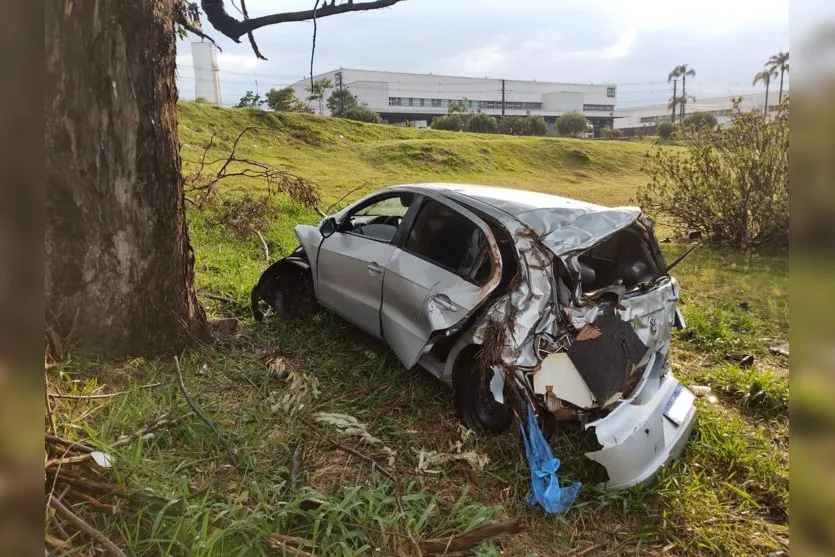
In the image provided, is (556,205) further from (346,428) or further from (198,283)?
(198,283)

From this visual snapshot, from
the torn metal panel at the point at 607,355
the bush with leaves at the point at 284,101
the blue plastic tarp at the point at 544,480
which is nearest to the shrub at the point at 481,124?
the bush with leaves at the point at 284,101

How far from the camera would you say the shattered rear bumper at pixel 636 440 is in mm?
3098

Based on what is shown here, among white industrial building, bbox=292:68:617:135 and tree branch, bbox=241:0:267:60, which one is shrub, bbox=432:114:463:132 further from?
tree branch, bbox=241:0:267:60

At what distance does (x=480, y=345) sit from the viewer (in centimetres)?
356

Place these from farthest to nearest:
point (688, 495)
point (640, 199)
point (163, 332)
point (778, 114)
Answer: point (640, 199)
point (778, 114)
point (163, 332)
point (688, 495)

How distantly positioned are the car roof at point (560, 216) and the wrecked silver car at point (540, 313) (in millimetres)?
12

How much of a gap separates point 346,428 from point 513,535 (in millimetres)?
1321

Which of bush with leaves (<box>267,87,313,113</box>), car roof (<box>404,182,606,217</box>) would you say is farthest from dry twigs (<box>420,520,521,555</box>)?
bush with leaves (<box>267,87,313,113</box>)

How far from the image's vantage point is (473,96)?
9506 centimetres

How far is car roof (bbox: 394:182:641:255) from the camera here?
345 centimetres

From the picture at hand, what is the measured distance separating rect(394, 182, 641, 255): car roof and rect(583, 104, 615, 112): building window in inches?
3980

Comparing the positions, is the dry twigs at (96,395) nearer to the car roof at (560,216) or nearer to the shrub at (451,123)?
the car roof at (560,216)

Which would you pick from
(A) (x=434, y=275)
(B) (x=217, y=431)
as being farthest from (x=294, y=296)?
(B) (x=217, y=431)
